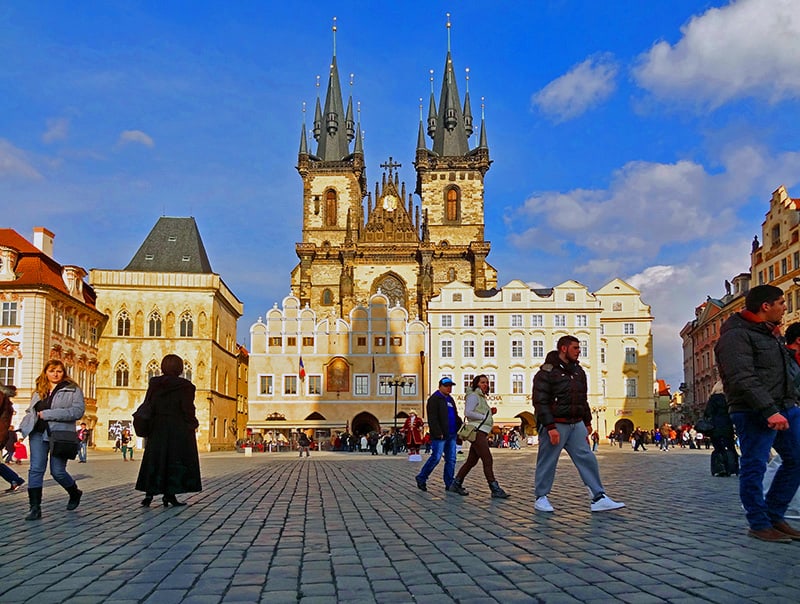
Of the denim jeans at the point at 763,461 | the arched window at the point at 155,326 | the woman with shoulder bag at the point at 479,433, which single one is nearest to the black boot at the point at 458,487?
the woman with shoulder bag at the point at 479,433

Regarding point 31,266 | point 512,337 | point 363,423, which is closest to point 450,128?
point 512,337

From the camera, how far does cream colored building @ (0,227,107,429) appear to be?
42.8 metres

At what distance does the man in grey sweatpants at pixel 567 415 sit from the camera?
9328 mm

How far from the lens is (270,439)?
58469 millimetres

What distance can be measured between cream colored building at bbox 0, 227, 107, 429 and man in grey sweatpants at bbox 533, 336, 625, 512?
36.6 meters

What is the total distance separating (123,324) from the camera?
180 ft

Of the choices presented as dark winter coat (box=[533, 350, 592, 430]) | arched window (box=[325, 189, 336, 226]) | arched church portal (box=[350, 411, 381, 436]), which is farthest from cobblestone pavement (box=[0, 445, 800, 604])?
arched window (box=[325, 189, 336, 226])

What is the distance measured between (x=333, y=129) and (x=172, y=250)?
29592mm

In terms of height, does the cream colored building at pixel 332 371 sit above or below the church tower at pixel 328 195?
below

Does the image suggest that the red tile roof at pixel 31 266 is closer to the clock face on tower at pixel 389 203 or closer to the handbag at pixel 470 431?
the handbag at pixel 470 431

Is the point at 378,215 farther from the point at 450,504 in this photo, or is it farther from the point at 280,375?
the point at 450,504

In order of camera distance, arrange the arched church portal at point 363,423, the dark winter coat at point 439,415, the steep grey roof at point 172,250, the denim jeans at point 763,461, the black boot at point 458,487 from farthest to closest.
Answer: the arched church portal at point 363,423 → the steep grey roof at point 172,250 → the dark winter coat at point 439,415 → the black boot at point 458,487 → the denim jeans at point 763,461

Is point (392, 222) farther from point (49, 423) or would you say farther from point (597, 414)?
point (49, 423)

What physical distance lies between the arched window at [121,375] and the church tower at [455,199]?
28439 millimetres
